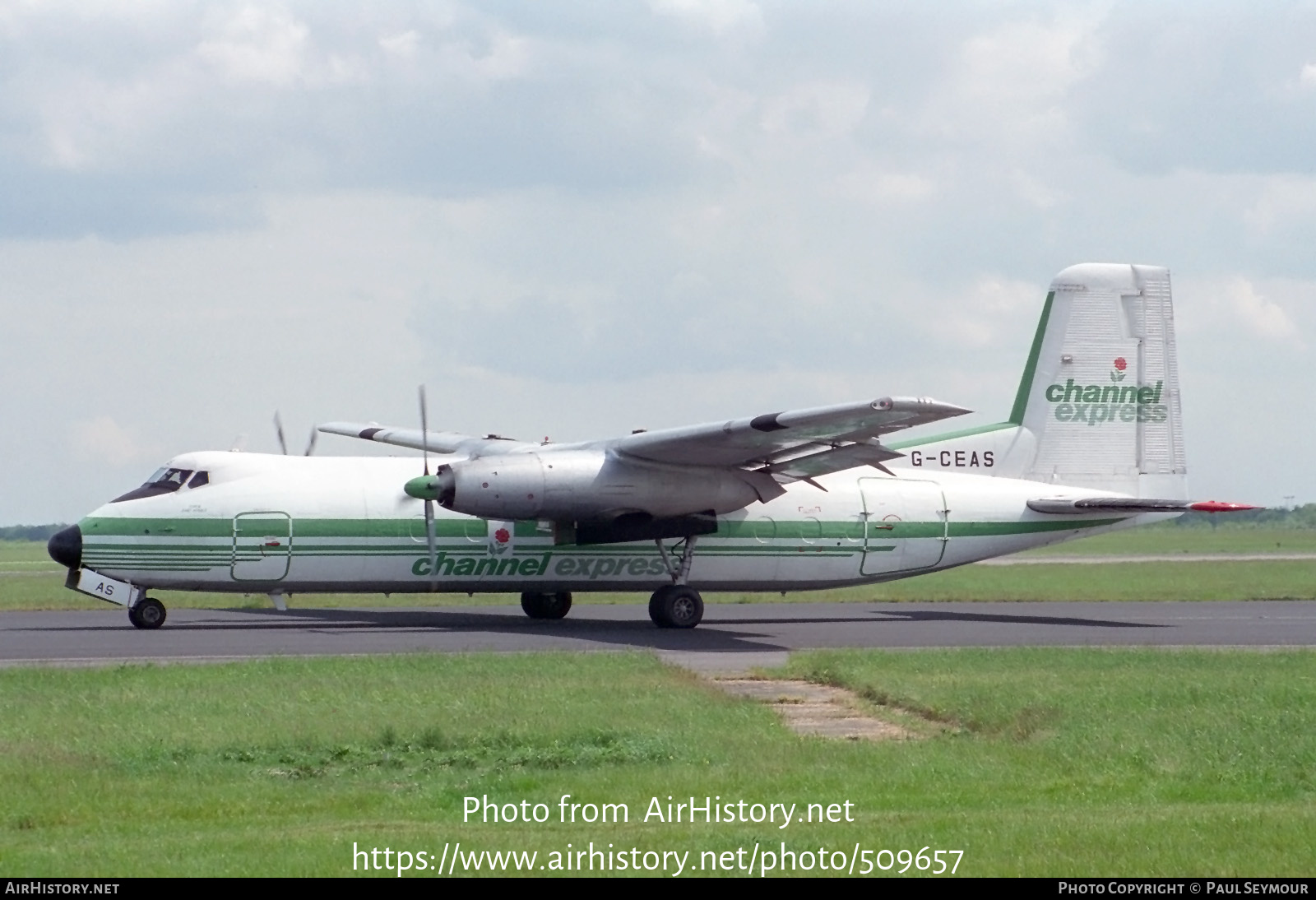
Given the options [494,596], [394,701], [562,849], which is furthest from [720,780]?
[494,596]

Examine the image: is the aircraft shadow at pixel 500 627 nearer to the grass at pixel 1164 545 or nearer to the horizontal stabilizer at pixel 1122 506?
the horizontal stabilizer at pixel 1122 506

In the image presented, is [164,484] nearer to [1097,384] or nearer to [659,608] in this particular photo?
[659,608]

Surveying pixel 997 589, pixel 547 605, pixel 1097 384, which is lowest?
pixel 997 589

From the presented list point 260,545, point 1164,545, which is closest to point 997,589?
point 260,545

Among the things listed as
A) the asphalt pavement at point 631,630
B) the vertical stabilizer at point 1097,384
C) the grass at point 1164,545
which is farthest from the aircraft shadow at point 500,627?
the grass at point 1164,545

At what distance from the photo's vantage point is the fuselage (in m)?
23.4

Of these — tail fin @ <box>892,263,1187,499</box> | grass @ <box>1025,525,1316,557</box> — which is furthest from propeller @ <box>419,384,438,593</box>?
grass @ <box>1025,525,1316,557</box>

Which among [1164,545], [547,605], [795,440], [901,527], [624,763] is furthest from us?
[1164,545]

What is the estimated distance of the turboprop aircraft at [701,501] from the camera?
22969mm

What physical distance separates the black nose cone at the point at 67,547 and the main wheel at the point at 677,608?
350 inches

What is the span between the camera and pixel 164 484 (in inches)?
940

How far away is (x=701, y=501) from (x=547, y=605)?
13.2ft

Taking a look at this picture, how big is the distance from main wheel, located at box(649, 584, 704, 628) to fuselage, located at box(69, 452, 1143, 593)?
0.82 meters
